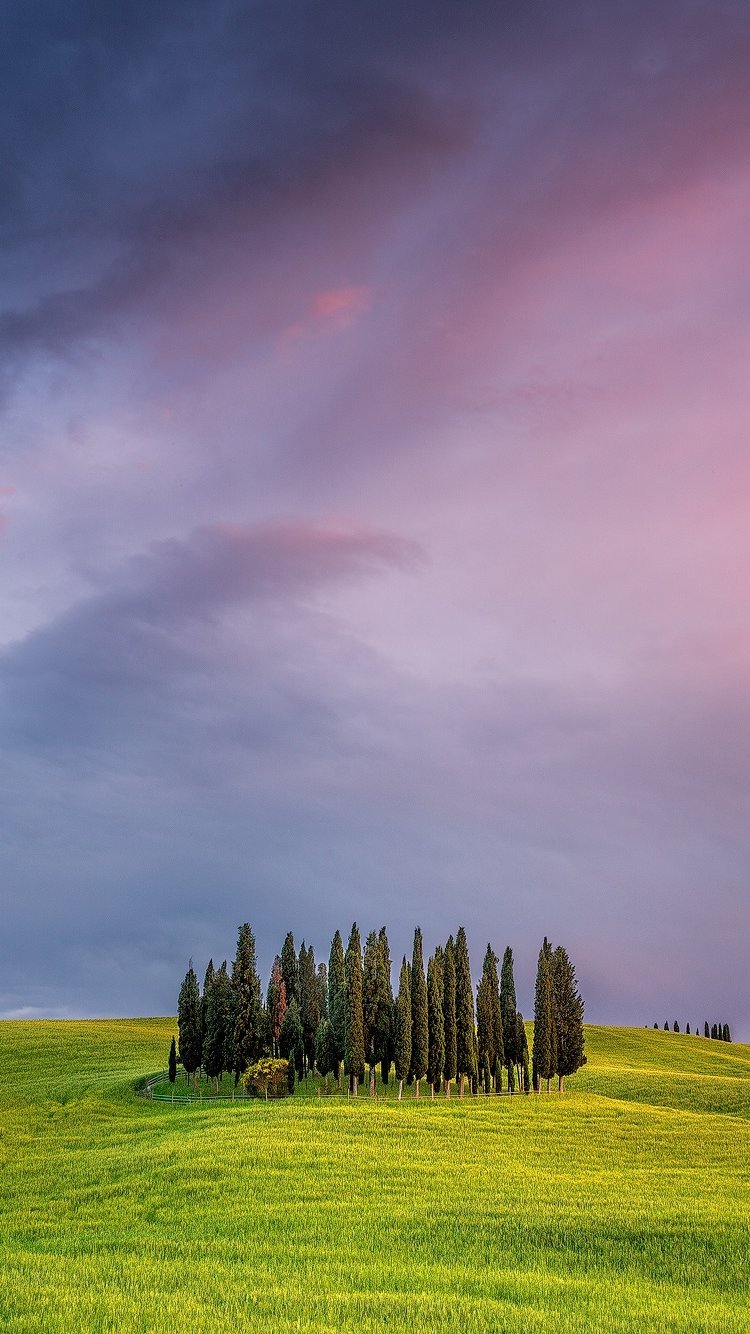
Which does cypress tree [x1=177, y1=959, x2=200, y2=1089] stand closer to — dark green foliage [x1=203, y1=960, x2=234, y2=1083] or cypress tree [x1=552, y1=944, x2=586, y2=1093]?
dark green foliage [x1=203, y1=960, x2=234, y2=1083]

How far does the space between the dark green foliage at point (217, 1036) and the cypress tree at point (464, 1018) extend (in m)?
21.3

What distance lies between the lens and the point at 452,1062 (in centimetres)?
8619

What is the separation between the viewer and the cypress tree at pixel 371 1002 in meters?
87.8

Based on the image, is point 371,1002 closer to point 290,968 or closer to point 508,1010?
point 508,1010

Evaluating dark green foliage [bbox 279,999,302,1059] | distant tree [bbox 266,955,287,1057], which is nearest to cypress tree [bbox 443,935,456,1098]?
dark green foliage [bbox 279,999,302,1059]

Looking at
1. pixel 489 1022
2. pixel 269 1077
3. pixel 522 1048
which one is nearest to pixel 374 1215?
pixel 269 1077

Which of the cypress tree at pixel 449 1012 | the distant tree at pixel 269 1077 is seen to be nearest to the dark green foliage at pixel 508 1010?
the cypress tree at pixel 449 1012

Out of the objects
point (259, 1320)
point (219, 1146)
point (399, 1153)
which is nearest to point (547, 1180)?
point (399, 1153)

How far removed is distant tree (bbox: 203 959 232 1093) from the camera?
89.5 meters

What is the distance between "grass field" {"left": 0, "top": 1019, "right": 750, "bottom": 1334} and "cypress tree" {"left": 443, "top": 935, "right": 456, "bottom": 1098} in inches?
297

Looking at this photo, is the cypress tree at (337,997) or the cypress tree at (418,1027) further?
the cypress tree at (337,997)

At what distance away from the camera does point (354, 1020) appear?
84.0 m

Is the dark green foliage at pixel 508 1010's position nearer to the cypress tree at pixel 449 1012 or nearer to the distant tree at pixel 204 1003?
the cypress tree at pixel 449 1012

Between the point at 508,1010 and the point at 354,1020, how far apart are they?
731 inches
